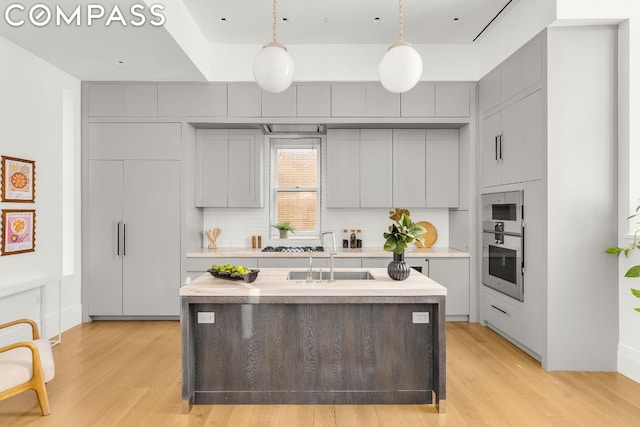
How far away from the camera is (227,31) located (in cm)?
502

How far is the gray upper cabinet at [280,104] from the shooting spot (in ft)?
17.7

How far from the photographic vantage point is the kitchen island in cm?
307

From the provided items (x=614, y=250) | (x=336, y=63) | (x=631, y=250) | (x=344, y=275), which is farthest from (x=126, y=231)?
(x=631, y=250)

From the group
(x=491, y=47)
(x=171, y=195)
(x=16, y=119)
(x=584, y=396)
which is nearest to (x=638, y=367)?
(x=584, y=396)

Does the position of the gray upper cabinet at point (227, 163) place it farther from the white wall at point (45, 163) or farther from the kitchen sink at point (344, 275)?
the kitchen sink at point (344, 275)

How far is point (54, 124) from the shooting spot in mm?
4762

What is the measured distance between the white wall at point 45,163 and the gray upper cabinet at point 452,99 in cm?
425

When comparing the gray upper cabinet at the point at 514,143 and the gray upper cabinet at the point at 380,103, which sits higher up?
the gray upper cabinet at the point at 380,103

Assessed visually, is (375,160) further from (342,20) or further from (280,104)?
(342,20)

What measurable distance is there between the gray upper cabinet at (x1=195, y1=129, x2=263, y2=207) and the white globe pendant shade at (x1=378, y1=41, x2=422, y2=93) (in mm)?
3163

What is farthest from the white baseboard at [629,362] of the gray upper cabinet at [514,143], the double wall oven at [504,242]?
the gray upper cabinet at [514,143]

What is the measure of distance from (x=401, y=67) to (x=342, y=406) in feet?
7.27

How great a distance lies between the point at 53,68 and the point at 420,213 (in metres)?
4.60

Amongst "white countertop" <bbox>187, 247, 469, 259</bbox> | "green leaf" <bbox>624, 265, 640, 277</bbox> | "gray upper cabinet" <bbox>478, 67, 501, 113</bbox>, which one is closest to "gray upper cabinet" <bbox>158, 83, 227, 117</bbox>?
"white countertop" <bbox>187, 247, 469, 259</bbox>
